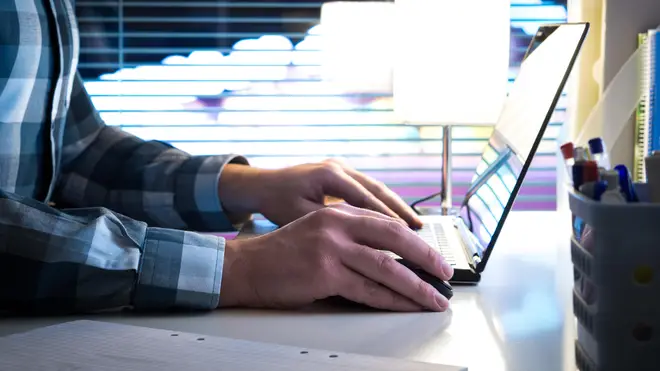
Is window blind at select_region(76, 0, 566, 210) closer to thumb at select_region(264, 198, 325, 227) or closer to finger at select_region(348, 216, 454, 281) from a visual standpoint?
thumb at select_region(264, 198, 325, 227)

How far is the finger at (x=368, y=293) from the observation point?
779mm

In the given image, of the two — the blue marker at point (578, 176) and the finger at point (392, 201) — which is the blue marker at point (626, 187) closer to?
the blue marker at point (578, 176)

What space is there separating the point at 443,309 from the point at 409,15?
825mm

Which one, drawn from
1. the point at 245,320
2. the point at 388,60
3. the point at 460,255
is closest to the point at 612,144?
the point at 460,255

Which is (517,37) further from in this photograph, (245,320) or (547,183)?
(245,320)

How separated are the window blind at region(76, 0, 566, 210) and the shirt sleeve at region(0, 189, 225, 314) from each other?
2.27 metres

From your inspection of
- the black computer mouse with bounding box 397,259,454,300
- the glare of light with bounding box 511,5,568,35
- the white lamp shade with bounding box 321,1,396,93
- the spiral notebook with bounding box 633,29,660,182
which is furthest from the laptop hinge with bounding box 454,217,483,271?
the glare of light with bounding box 511,5,568,35

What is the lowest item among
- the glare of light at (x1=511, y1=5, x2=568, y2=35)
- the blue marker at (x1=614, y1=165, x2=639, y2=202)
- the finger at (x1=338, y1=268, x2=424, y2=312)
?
the finger at (x1=338, y1=268, x2=424, y2=312)

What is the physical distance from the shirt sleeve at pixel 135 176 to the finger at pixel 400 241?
1.78 ft

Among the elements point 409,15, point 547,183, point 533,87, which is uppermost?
point 409,15

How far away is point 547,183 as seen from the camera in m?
2.97

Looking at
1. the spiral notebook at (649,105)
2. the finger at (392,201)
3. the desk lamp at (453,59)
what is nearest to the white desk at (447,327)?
the finger at (392,201)

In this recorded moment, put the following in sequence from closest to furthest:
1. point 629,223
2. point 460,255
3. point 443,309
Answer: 1. point 629,223
2. point 443,309
3. point 460,255

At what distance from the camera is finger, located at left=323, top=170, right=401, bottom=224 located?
1.18 meters
